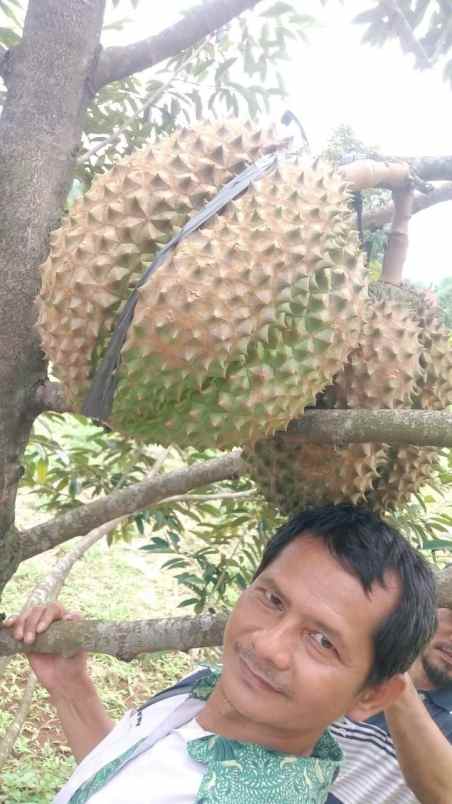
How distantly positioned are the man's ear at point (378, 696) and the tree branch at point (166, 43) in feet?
4.19

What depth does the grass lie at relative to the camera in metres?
3.53

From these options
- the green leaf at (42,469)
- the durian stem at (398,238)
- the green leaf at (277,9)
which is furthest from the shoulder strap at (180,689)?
the green leaf at (277,9)

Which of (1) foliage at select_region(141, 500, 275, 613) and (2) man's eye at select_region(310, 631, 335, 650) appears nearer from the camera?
(2) man's eye at select_region(310, 631, 335, 650)

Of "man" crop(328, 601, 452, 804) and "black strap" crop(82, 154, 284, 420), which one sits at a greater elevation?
"black strap" crop(82, 154, 284, 420)

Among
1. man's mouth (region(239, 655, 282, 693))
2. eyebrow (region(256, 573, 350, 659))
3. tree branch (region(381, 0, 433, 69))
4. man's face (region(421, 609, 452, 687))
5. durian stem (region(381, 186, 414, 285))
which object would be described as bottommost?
man's face (region(421, 609, 452, 687))

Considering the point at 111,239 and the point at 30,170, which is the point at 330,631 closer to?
the point at 111,239

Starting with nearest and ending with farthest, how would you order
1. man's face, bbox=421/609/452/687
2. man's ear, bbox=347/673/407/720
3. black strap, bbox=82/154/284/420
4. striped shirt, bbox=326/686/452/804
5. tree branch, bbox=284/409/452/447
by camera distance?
tree branch, bbox=284/409/452/447 → black strap, bbox=82/154/284/420 → man's ear, bbox=347/673/407/720 → striped shirt, bbox=326/686/452/804 → man's face, bbox=421/609/452/687

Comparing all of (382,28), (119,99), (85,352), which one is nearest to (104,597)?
(119,99)

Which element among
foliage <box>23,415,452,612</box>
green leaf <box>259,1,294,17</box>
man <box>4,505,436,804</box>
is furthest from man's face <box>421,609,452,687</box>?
green leaf <box>259,1,294,17</box>

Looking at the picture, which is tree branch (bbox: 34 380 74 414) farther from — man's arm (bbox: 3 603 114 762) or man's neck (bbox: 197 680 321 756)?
man's neck (bbox: 197 680 321 756)

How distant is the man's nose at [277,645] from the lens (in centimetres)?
121

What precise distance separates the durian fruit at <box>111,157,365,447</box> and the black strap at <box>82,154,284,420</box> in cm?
1

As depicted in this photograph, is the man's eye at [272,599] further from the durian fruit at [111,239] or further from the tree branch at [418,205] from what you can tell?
the tree branch at [418,205]

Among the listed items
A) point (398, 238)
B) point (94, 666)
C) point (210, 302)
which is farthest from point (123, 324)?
point (94, 666)
